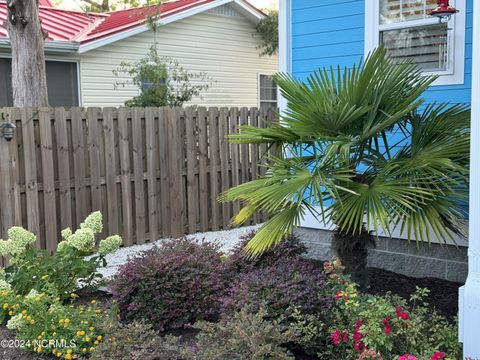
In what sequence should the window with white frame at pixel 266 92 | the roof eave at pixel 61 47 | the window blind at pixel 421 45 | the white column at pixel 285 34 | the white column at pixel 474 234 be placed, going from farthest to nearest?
1. the window with white frame at pixel 266 92
2. the roof eave at pixel 61 47
3. the white column at pixel 285 34
4. the window blind at pixel 421 45
5. the white column at pixel 474 234

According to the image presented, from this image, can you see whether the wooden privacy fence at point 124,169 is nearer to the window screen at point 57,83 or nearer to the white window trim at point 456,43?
the white window trim at point 456,43

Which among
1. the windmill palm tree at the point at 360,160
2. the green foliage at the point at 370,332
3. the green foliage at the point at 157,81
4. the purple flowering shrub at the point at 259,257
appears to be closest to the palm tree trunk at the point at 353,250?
the windmill palm tree at the point at 360,160

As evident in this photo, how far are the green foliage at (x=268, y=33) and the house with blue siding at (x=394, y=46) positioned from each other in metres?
9.19

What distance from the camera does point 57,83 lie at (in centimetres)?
1232

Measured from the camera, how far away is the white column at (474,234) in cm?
326

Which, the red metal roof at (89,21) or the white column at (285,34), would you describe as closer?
the white column at (285,34)

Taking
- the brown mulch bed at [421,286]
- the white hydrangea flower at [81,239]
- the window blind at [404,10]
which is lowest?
the brown mulch bed at [421,286]

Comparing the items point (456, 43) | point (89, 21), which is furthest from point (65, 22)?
point (456, 43)

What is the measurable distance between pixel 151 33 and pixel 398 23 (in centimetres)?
896

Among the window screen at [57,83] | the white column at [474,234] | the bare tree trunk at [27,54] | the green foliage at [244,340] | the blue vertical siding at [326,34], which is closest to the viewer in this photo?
the green foliage at [244,340]

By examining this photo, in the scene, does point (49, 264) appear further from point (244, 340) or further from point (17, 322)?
point (244, 340)

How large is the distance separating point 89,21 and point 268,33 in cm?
488

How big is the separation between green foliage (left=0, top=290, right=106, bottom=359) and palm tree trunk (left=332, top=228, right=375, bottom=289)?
1.95 meters

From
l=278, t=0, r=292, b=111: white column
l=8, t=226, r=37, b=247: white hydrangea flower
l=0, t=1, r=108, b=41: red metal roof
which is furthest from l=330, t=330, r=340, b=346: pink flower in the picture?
l=0, t=1, r=108, b=41: red metal roof
